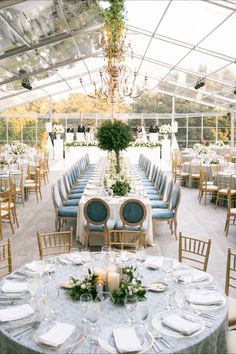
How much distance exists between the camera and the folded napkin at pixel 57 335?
8.20 feet

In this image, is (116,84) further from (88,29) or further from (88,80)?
(88,80)

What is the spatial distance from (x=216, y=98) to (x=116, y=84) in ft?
37.0

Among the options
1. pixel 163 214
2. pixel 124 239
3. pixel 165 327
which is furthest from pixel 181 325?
pixel 163 214

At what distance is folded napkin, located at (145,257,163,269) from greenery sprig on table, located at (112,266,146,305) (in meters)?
0.44

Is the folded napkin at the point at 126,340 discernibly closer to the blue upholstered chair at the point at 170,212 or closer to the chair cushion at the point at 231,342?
the chair cushion at the point at 231,342

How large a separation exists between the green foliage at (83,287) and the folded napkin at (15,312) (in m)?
0.35

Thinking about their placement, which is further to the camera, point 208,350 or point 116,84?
point 116,84

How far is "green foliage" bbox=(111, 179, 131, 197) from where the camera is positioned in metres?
7.39

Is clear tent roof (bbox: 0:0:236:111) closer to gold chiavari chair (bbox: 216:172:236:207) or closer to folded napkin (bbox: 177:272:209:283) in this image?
gold chiavari chair (bbox: 216:172:236:207)

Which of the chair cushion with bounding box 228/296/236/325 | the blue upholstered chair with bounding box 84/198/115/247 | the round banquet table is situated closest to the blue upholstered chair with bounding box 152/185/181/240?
the blue upholstered chair with bounding box 84/198/115/247

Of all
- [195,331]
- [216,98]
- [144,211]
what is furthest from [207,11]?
[216,98]

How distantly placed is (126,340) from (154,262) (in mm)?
1307

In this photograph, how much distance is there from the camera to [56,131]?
22.0 meters

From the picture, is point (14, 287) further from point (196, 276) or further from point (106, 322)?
point (196, 276)
